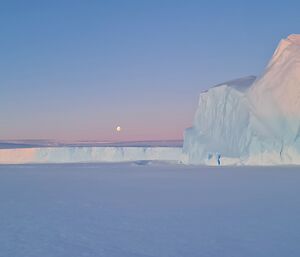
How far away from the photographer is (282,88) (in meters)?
25.6

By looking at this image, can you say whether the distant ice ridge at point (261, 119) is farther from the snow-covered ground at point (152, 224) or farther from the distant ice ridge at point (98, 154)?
the distant ice ridge at point (98, 154)

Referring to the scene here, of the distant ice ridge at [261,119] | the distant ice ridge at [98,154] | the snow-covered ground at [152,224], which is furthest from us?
the distant ice ridge at [98,154]

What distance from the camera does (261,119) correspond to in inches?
1027

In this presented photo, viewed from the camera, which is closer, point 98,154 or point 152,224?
point 152,224

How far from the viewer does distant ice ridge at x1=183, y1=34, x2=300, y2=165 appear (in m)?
24.9

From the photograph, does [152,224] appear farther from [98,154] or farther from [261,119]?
[98,154]

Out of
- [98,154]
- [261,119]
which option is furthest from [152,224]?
[98,154]

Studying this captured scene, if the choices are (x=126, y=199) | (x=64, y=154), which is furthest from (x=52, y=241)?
(x=64, y=154)

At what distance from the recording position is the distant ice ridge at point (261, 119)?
81.8 ft

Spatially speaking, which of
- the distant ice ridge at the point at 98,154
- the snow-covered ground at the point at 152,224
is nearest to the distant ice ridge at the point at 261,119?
the snow-covered ground at the point at 152,224

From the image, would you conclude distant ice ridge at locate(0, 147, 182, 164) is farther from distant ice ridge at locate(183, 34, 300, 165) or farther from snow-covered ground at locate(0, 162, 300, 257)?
snow-covered ground at locate(0, 162, 300, 257)

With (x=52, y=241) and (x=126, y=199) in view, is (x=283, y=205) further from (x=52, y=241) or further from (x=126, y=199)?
(x=52, y=241)

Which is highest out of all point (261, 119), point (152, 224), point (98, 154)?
point (152, 224)

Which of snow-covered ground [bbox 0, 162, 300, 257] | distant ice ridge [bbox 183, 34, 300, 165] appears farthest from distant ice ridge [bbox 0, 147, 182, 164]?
snow-covered ground [bbox 0, 162, 300, 257]
